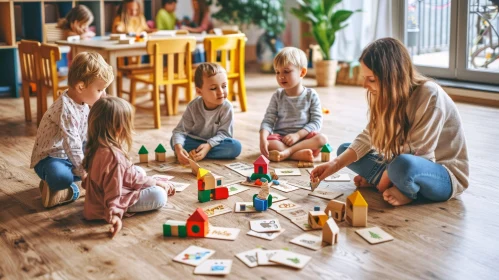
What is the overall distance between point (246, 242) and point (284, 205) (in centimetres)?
44

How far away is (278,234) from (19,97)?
425 centimetres

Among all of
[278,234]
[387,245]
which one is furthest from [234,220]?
[387,245]

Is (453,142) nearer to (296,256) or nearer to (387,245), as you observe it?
(387,245)

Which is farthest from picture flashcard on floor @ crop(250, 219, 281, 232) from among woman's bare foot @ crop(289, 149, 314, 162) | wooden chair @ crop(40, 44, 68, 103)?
wooden chair @ crop(40, 44, 68, 103)

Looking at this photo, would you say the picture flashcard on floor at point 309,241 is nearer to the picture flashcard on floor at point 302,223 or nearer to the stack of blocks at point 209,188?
the picture flashcard on floor at point 302,223

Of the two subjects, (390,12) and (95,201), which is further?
(390,12)

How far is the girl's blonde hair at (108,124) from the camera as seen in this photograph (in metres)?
2.48

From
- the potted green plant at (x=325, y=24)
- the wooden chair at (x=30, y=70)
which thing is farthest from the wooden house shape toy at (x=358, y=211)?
the potted green plant at (x=325, y=24)

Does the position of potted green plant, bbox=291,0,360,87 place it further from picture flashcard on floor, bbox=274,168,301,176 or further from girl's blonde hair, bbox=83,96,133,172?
girl's blonde hair, bbox=83,96,133,172

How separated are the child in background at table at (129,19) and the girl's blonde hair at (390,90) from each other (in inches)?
159

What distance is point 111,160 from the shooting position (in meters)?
2.48

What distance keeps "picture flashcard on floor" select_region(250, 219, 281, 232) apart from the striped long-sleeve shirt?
46.3 inches

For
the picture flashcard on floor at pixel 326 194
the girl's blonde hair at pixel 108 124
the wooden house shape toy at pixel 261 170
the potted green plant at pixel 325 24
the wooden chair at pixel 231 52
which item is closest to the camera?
the girl's blonde hair at pixel 108 124

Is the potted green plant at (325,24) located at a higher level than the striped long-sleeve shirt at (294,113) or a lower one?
higher
